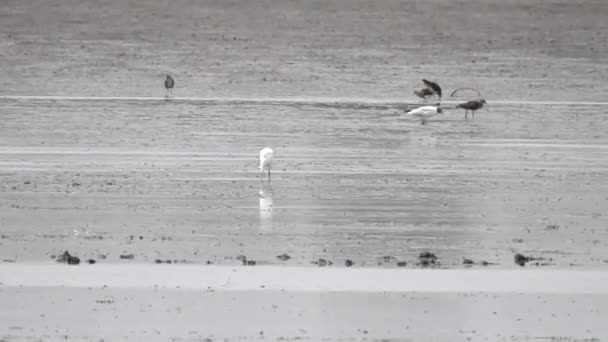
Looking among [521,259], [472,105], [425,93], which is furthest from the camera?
[425,93]

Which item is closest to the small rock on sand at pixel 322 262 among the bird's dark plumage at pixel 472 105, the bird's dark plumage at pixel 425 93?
the bird's dark plumage at pixel 472 105

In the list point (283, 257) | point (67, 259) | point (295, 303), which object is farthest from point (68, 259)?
point (295, 303)

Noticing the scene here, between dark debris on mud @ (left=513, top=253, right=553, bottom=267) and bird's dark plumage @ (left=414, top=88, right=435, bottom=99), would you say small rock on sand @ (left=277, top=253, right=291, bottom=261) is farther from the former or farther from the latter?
bird's dark plumage @ (left=414, top=88, right=435, bottom=99)

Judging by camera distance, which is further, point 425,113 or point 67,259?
point 425,113

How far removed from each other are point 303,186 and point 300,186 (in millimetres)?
42

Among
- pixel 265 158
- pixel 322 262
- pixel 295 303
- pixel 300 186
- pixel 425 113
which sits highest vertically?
pixel 425 113

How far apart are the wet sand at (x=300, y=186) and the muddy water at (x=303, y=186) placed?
0.05 metres

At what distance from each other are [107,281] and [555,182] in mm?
8910

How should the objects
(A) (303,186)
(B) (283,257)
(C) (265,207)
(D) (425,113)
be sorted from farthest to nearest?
(D) (425,113)
(A) (303,186)
(C) (265,207)
(B) (283,257)

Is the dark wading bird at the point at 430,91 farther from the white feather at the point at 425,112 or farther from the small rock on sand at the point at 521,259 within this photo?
the small rock on sand at the point at 521,259

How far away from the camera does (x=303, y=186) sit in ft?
64.6

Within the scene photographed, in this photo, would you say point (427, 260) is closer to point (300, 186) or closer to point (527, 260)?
point (527, 260)

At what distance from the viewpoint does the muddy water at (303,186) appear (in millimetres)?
15188

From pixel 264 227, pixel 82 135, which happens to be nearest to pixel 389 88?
pixel 82 135
